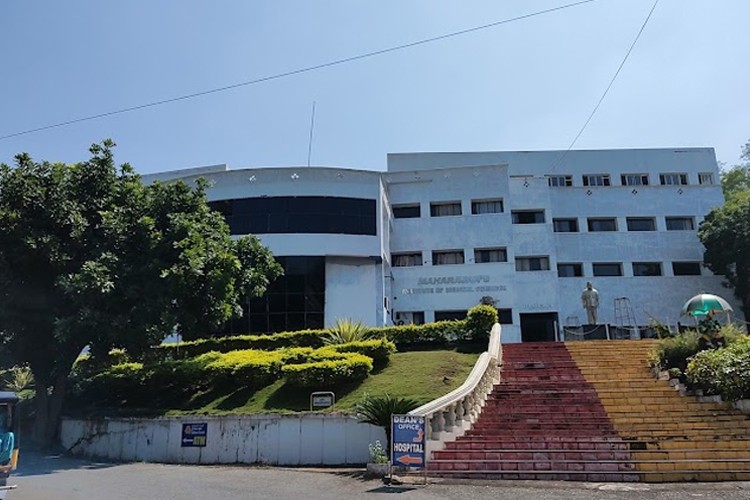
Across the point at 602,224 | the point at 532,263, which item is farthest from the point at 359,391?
the point at 602,224

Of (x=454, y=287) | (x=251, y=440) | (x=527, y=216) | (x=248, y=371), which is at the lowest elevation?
(x=251, y=440)

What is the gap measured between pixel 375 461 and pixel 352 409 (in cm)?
257

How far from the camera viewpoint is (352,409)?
12.7 metres

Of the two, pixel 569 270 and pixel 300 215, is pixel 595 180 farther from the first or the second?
pixel 300 215

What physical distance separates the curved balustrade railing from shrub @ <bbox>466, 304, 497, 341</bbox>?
3.65 metres

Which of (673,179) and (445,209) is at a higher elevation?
(673,179)

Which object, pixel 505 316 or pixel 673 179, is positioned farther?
pixel 673 179

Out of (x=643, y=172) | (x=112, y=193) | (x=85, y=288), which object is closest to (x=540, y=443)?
(x=85, y=288)

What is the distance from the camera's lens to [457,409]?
11922 mm

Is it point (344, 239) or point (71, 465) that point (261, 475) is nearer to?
point (71, 465)

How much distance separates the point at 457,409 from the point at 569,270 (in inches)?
922

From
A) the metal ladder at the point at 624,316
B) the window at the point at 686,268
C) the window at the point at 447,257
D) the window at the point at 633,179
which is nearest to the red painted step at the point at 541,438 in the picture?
the window at the point at 447,257

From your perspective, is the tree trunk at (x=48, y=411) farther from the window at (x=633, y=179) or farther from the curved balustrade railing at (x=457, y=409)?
the window at (x=633, y=179)

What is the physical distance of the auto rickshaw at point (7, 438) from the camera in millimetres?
7922
